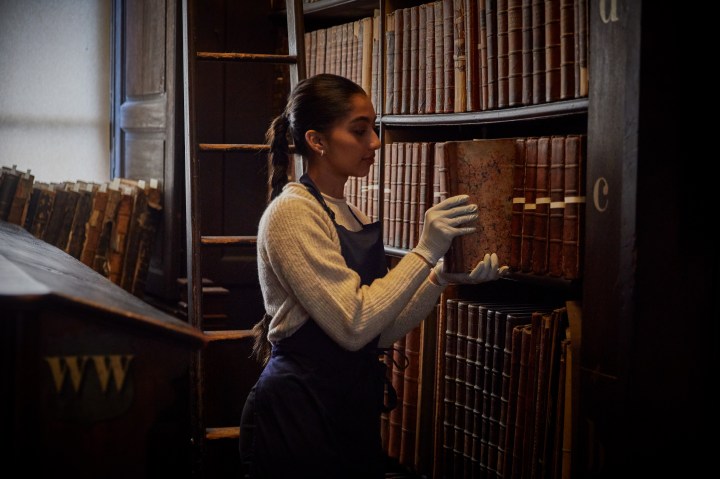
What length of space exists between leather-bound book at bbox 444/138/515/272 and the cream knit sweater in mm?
114

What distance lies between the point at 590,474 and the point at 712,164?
2.16 feet

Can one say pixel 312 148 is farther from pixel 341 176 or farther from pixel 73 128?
pixel 73 128

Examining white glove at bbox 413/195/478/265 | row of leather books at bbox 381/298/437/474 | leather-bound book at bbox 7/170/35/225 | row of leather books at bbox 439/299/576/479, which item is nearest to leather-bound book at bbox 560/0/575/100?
white glove at bbox 413/195/478/265

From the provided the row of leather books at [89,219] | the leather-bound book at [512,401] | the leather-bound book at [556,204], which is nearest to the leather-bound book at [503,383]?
the leather-bound book at [512,401]

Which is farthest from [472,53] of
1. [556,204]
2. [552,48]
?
[556,204]

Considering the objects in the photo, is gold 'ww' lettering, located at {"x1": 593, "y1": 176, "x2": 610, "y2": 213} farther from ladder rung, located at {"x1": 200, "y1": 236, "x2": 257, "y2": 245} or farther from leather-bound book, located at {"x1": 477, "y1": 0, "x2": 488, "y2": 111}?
ladder rung, located at {"x1": 200, "y1": 236, "x2": 257, "y2": 245}

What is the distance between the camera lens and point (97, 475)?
1187mm

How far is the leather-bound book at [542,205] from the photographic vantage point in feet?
6.77

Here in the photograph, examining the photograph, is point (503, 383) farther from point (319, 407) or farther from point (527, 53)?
point (527, 53)

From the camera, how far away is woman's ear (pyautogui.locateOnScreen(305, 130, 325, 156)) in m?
2.00

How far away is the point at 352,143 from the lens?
6.54ft

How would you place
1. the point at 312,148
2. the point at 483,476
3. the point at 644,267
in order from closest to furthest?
the point at 644,267 < the point at 312,148 < the point at 483,476

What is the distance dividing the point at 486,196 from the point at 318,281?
1.36ft

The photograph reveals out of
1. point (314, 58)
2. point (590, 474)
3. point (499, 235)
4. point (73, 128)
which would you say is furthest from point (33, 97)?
point (590, 474)
